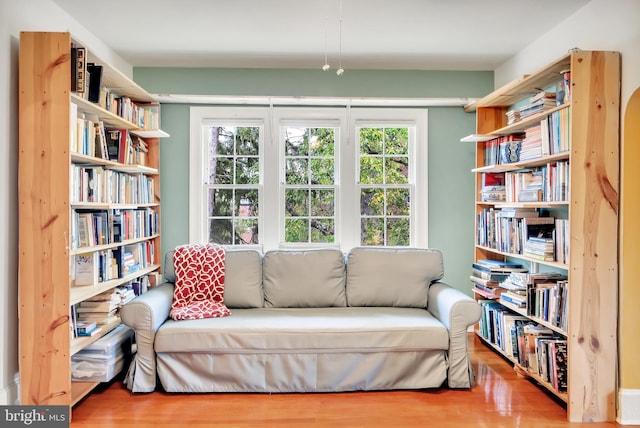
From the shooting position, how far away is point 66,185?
252 centimetres

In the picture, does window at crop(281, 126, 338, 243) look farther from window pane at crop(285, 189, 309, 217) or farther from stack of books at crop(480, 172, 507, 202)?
stack of books at crop(480, 172, 507, 202)

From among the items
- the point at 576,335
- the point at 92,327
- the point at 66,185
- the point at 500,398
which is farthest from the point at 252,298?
the point at 576,335

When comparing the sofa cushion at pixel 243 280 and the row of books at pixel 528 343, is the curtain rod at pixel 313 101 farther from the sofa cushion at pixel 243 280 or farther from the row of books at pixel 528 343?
the row of books at pixel 528 343

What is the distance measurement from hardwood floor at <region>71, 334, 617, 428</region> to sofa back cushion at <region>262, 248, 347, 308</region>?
31.3 inches

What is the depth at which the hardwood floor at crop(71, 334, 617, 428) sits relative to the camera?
2.60 m

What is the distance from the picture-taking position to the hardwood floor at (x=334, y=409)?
260 cm

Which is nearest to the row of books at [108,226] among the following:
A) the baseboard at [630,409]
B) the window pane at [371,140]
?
the window pane at [371,140]

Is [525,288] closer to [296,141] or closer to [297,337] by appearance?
[297,337]


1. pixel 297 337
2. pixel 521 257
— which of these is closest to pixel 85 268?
pixel 297 337

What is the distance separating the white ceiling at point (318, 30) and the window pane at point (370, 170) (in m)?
0.87

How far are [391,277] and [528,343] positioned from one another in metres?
1.07

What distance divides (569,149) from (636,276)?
803mm

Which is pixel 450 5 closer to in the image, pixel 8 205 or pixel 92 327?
pixel 8 205

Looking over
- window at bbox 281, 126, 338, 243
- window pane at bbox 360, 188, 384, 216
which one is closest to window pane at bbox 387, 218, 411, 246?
window pane at bbox 360, 188, 384, 216
